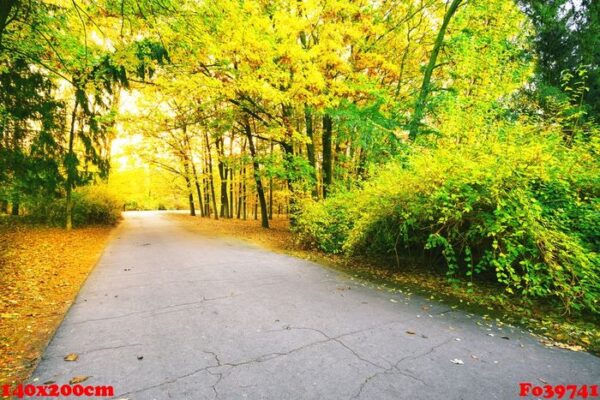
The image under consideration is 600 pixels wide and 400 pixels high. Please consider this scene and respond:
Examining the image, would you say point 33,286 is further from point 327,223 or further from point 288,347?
point 327,223

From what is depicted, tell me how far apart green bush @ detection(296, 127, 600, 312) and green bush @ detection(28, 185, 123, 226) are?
15.9 metres

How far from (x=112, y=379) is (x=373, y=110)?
9.51 meters

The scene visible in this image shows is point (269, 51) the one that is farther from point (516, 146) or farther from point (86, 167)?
point (86, 167)

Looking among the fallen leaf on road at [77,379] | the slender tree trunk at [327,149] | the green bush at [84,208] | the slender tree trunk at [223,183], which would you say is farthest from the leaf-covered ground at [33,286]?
the slender tree trunk at [223,183]

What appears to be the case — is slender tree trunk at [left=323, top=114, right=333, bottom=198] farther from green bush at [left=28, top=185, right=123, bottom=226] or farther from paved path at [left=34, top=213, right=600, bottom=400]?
green bush at [left=28, top=185, right=123, bottom=226]

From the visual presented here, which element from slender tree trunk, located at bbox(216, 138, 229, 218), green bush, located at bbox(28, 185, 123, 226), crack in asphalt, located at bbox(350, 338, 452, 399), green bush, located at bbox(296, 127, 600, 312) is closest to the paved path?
crack in asphalt, located at bbox(350, 338, 452, 399)

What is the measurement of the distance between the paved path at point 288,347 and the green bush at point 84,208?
39.7 ft

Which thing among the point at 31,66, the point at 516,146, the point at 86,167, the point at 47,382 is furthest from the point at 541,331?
the point at 86,167

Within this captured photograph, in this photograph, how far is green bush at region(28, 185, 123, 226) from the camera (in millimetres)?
14852

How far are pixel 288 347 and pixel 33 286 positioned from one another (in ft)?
18.9

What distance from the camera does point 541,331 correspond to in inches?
159

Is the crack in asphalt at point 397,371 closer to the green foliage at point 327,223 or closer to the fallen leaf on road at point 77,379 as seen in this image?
the fallen leaf on road at point 77,379

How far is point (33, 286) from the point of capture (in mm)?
6020

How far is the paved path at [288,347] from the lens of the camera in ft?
9.23
